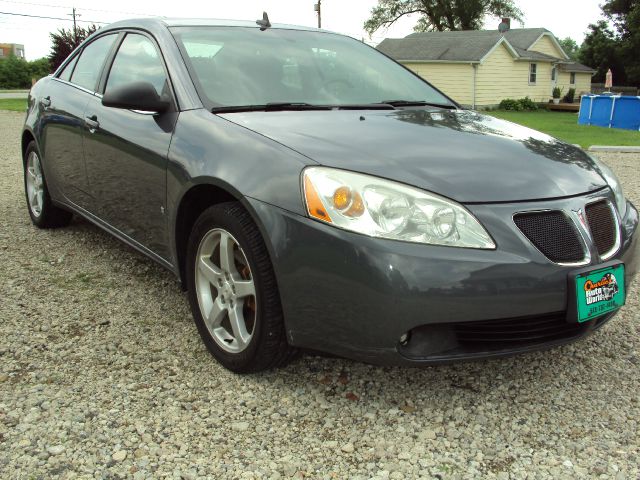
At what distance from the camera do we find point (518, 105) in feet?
124

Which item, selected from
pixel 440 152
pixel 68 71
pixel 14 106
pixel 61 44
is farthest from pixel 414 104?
pixel 61 44

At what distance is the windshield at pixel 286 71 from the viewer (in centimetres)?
326

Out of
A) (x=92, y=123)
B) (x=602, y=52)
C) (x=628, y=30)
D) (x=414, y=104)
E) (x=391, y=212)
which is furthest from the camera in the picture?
(x=602, y=52)

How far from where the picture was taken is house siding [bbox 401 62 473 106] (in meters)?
38.8

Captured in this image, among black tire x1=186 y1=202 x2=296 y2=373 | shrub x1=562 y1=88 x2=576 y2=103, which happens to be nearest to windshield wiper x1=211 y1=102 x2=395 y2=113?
black tire x1=186 y1=202 x2=296 y2=373

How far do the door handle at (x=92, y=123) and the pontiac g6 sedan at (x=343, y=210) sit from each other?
0.42ft

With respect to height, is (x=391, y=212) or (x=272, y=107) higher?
(x=272, y=107)

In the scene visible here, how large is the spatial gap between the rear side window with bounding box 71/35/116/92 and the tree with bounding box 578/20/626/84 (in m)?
49.7

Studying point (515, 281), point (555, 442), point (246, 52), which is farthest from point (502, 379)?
point (246, 52)

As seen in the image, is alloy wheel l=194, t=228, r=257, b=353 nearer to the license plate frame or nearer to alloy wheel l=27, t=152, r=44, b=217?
the license plate frame

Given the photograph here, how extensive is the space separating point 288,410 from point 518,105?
1491 inches

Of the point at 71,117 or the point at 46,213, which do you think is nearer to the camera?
the point at 71,117

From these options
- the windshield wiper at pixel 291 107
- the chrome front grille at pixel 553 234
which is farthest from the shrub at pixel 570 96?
the chrome front grille at pixel 553 234

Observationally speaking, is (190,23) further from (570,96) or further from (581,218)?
(570,96)
